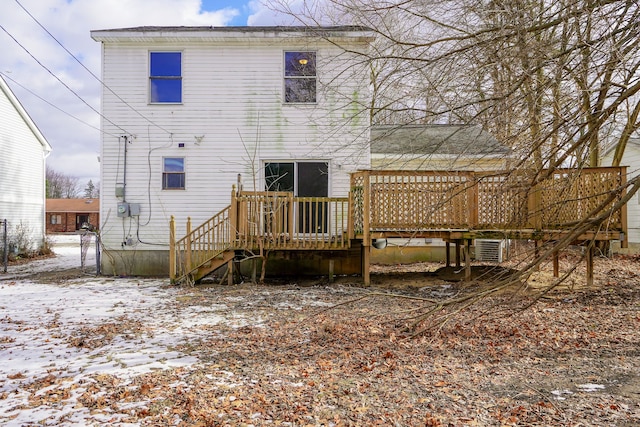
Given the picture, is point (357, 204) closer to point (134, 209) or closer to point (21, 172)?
point (134, 209)

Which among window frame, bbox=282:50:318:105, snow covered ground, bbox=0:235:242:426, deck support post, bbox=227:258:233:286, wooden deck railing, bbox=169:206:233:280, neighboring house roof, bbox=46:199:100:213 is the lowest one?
snow covered ground, bbox=0:235:242:426

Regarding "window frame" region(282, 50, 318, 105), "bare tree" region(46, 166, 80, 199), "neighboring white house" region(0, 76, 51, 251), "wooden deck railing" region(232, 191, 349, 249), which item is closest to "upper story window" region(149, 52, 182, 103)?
"window frame" region(282, 50, 318, 105)

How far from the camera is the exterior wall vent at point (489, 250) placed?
13.3 metres

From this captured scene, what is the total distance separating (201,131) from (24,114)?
11.8 metres

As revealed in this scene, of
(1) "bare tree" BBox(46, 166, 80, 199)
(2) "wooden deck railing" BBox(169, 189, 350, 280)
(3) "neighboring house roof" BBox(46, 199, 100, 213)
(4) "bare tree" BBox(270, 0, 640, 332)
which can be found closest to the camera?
(4) "bare tree" BBox(270, 0, 640, 332)

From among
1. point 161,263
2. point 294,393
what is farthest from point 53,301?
point 294,393

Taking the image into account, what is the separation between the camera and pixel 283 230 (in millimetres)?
10266

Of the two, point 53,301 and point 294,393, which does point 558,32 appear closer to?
point 294,393

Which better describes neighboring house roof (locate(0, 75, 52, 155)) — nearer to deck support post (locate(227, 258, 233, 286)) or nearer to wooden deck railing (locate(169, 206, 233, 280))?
wooden deck railing (locate(169, 206, 233, 280))

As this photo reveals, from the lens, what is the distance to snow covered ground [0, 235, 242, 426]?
11.6 feet

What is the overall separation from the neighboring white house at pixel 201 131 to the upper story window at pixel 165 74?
0.30ft

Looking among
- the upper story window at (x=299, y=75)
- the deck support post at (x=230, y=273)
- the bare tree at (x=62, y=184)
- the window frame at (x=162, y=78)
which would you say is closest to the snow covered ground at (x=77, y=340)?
the deck support post at (x=230, y=273)

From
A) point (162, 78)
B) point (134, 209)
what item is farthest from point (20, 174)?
point (162, 78)

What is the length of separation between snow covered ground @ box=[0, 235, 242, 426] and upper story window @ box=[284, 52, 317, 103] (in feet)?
18.6
